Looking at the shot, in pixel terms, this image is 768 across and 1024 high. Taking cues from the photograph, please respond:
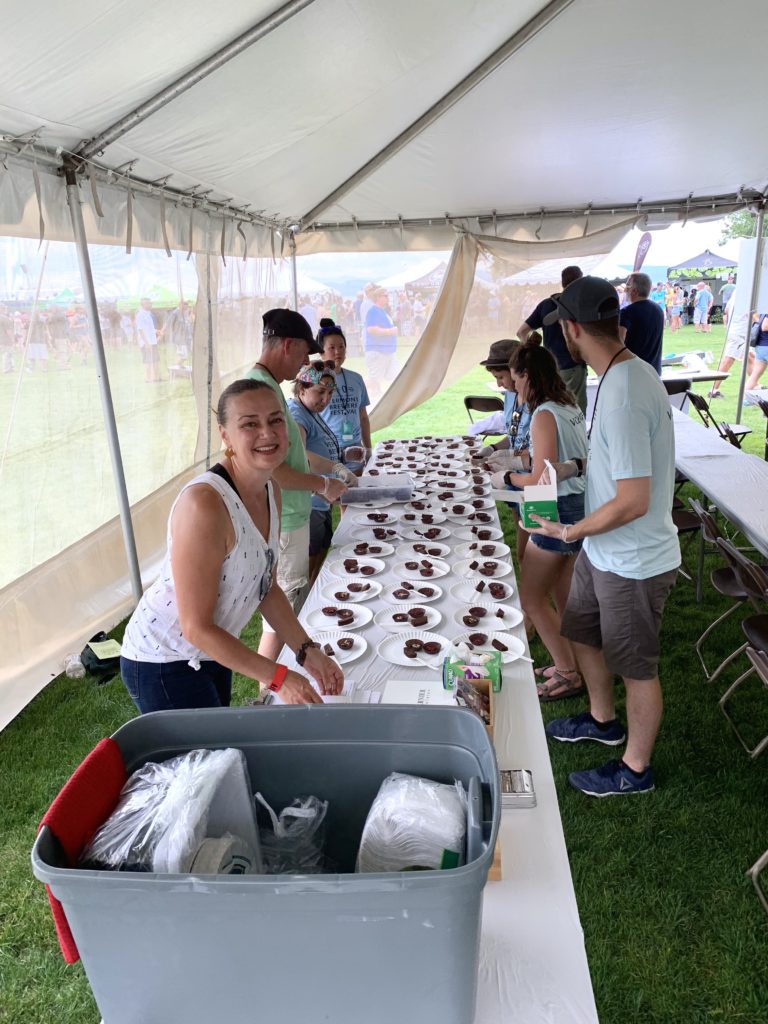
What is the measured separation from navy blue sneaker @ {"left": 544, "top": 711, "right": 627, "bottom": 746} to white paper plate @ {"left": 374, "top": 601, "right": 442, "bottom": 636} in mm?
1024

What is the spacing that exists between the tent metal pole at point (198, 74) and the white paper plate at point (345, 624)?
227 centimetres

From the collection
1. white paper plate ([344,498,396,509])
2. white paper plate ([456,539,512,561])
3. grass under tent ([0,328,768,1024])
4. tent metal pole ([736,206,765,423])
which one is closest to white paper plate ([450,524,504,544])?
white paper plate ([456,539,512,561])

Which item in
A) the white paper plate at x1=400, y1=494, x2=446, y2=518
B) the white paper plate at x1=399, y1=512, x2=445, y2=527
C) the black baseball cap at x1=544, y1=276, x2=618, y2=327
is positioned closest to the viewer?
the black baseball cap at x1=544, y1=276, x2=618, y2=327

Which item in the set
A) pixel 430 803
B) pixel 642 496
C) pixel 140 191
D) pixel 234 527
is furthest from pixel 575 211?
pixel 430 803

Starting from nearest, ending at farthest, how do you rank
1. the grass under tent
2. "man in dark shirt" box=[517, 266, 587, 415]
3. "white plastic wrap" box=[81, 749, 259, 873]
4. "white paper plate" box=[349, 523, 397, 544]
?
1. "white plastic wrap" box=[81, 749, 259, 873]
2. the grass under tent
3. "white paper plate" box=[349, 523, 397, 544]
4. "man in dark shirt" box=[517, 266, 587, 415]

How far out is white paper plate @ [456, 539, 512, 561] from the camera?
9.61 ft

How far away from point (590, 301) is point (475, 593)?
1.13 meters

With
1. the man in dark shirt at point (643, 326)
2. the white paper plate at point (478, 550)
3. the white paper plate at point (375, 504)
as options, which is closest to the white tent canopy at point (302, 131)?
the man in dark shirt at point (643, 326)

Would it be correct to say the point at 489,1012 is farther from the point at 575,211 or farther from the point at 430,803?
the point at 575,211

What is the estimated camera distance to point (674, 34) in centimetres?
352

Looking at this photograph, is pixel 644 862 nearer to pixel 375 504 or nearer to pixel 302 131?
pixel 375 504

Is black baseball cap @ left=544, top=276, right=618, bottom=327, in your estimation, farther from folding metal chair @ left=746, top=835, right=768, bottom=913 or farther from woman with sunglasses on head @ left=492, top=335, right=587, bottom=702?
folding metal chair @ left=746, top=835, right=768, bottom=913

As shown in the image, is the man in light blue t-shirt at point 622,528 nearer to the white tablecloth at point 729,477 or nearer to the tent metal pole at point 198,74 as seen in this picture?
A: the white tablecloth at point 729,477

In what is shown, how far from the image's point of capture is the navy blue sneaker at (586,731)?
299 cm
